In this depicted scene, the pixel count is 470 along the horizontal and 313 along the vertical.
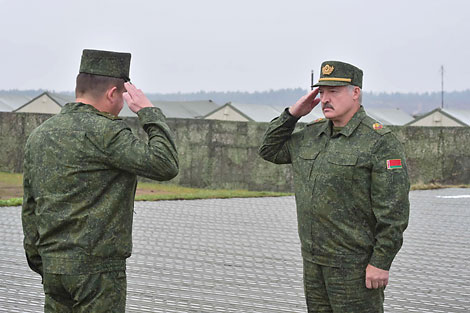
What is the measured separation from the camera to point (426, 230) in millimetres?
10781

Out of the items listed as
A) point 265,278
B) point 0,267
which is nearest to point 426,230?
point 265,278

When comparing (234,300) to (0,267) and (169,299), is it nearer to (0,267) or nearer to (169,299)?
(169,299)

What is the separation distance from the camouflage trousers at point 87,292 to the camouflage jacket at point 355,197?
3.63ft

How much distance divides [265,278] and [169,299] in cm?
130

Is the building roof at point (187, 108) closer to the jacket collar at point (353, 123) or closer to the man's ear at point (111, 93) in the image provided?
the jacket collar at point (353, 123)

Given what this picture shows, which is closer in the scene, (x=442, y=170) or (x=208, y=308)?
(x=208, y=308)

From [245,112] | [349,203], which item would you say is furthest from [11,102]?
[349,203]

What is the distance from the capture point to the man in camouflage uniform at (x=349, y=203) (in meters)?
3.71

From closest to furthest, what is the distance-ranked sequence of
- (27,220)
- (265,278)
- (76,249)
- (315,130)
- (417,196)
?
1. (76,249)
2. (27,220)
3. (315,130)
4. (265,278)
5. (417,196)

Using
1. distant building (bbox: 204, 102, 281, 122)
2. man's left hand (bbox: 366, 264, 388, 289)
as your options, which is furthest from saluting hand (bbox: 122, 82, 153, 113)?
distant building (bbox: 204, 102, 281, 122)

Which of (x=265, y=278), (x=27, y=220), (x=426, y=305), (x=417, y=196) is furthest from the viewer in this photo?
(x=417, y=196)

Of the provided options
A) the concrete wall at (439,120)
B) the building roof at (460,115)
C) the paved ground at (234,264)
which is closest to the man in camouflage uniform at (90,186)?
the paved ground at (234,264)

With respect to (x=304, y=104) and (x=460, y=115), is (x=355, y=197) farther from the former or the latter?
(x=460, y=115)

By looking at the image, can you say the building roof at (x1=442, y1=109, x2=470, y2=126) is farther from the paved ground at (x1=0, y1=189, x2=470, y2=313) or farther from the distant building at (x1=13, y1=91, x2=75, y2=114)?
the distant building at (x1=13, y1=91, x2=75, y2=114)
